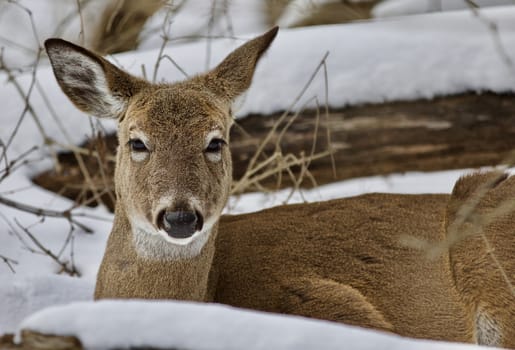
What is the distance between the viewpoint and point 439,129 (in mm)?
6863

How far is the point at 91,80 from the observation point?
14.8ft

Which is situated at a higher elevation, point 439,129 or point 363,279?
point 363,279

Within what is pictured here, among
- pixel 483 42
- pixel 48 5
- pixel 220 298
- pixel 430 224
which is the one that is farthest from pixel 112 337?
pixel 48 5

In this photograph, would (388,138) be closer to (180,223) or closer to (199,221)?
(199,221)

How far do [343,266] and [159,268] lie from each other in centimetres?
98

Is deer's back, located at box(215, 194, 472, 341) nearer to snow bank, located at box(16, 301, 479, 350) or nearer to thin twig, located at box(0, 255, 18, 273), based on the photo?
thin twig, located at box(0, 255, 18, 273)

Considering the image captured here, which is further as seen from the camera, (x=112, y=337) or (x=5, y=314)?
(x=5, y=314)

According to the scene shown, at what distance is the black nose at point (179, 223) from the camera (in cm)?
382

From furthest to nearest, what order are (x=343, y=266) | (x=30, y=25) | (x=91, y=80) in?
(x=30, y=25) < (x=343, y=266) < (x=91, y=80)

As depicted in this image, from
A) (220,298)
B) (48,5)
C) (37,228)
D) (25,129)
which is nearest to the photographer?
(220,298)

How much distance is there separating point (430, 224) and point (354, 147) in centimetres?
209

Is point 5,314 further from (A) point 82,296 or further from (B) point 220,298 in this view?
(B) point 220,298

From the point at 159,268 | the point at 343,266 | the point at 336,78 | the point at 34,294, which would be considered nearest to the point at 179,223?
the point at 159,268

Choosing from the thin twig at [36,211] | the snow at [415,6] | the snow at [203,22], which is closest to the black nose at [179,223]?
the thin twig at [36,211]
